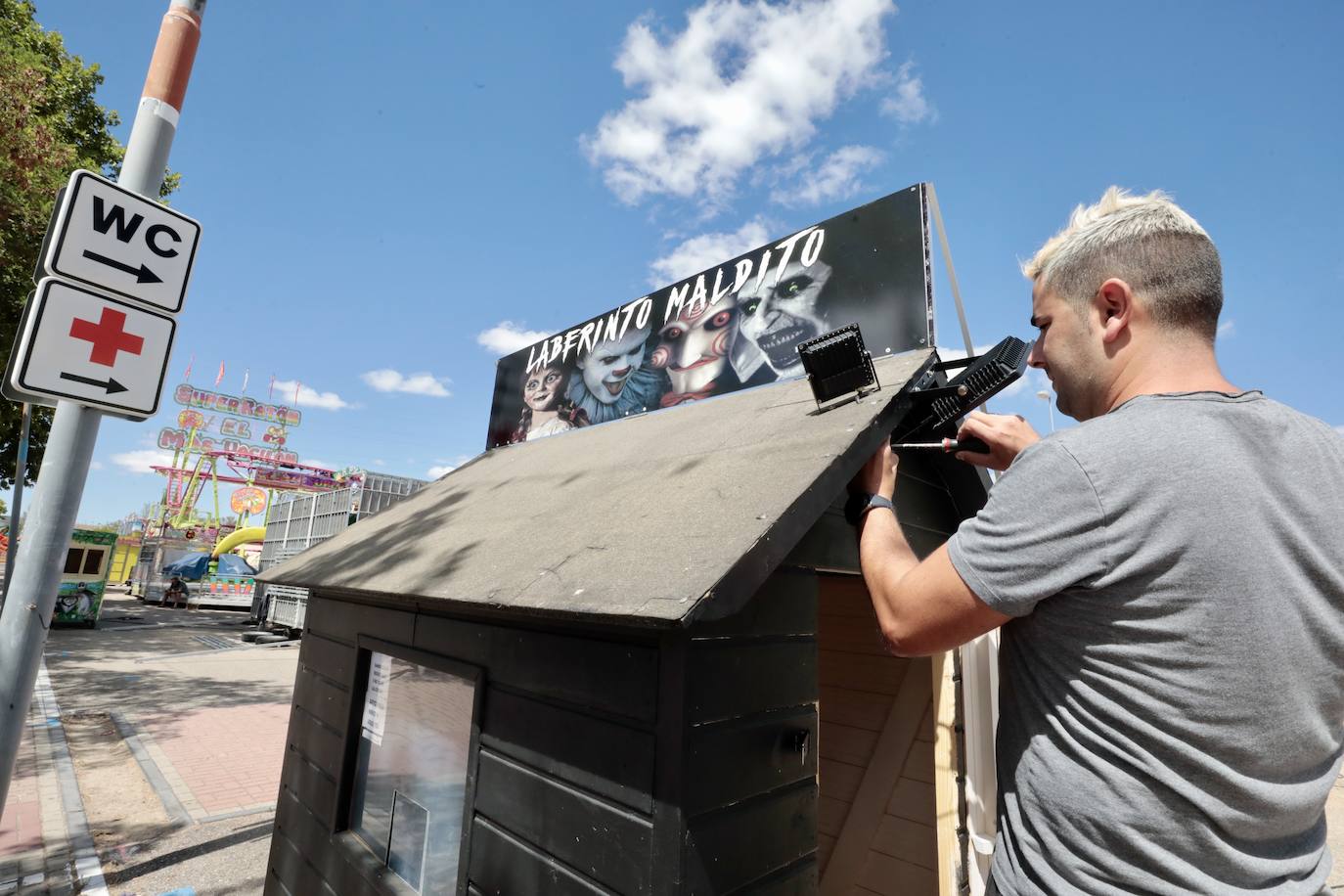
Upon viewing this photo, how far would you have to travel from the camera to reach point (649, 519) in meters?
2.49

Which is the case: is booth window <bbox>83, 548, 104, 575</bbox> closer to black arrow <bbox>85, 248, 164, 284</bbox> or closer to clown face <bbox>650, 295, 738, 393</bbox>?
black arrow <bbox>85, 248, 164, 284</bbox>

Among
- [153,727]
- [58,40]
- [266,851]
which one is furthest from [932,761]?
[58,40]

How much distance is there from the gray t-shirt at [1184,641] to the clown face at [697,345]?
3380mm

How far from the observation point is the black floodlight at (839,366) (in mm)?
2830

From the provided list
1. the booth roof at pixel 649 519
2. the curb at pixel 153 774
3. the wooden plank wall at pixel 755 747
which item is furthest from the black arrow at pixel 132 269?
the curb at pixel 153 774

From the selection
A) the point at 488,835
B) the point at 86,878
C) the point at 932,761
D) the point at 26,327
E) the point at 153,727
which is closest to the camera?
the point at 26,327

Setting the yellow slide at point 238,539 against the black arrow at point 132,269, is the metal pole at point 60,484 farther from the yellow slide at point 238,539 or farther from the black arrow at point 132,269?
the yellow slide at point 238,539

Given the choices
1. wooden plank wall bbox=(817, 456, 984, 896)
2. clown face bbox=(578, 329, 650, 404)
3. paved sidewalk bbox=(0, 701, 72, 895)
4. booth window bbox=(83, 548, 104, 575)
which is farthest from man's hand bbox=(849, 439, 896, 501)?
booth window bbox=(83, 548, 104, 575)

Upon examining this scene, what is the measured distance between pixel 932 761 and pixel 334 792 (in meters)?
3.94

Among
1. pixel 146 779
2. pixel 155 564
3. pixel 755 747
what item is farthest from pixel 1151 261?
pixel 155 564

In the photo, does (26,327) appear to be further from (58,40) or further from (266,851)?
(58,40)

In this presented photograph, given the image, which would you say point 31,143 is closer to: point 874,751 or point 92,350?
point 92,350

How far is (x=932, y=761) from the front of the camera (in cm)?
429

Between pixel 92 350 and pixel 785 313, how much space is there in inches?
144
